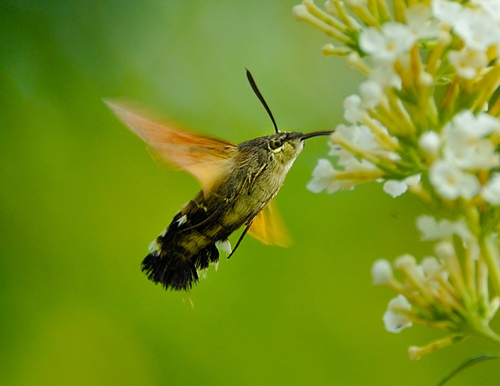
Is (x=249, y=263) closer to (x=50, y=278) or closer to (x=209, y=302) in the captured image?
(x=209, y=302)

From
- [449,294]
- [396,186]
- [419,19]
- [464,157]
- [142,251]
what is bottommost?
[449,294]

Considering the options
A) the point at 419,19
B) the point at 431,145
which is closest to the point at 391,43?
the point at 419,19

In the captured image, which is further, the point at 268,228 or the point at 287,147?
the point at 268,228

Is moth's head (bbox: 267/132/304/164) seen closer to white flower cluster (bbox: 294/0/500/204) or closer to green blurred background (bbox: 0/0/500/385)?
white flower cluster (bbox: 294/0/500/204)

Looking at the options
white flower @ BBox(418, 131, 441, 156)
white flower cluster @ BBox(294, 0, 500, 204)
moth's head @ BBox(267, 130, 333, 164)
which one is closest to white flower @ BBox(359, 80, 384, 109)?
white flower cluster @ BBox(294, 0, 500, 204)

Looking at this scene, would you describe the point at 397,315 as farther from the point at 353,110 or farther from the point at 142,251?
the point at 142,251

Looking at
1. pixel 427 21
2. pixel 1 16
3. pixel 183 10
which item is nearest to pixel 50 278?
pixel 1 16

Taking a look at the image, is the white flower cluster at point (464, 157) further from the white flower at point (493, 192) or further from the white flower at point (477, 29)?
the white flower at point (477, 29)
